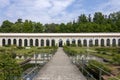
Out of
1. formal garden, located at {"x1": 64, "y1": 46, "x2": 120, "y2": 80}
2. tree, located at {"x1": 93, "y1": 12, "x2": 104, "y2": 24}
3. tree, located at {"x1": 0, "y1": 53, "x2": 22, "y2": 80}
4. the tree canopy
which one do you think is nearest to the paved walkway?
formal garden, located at {"x1": 64, "y1": 46, "x2": 120, "y2": 80}

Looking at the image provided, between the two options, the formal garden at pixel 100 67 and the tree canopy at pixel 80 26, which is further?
the tree canopy at pixel 80 26

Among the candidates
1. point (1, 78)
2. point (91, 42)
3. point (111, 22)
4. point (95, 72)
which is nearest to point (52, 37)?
point (91, 42)

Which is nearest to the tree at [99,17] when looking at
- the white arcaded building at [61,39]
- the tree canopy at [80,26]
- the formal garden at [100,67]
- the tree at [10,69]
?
the tree canopy at [80,26]

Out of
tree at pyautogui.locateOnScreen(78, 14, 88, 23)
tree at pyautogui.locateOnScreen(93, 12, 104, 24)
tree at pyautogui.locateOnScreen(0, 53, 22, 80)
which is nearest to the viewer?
tree at pyautogui.locateOnScreen(0, 53, 22, 80)

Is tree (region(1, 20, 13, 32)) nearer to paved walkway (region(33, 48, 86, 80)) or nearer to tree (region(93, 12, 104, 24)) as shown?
tree (region(93, 12, 104, 24))

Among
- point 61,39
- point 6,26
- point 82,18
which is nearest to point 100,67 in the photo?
point 61,39

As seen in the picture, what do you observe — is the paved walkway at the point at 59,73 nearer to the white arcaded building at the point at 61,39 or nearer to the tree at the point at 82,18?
the white arcaded building at the point at 61,39

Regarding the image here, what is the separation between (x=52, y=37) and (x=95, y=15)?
20.1 meters

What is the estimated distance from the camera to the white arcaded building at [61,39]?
90750 millimetres

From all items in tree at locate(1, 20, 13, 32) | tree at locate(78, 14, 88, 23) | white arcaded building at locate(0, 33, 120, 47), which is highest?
tree at locate(78, 14, 88, 23)

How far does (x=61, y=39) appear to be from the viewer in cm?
9262

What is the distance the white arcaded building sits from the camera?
298 feet

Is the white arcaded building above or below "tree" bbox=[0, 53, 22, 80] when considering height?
below

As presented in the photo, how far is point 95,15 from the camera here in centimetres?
10631
